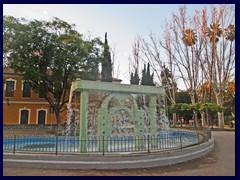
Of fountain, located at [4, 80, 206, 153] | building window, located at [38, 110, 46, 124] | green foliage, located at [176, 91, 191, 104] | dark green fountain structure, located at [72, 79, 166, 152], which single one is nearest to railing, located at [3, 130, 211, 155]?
fountain, located at [4, 80, 206, 153]

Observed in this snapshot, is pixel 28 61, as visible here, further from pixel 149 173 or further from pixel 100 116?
pixel 149 173

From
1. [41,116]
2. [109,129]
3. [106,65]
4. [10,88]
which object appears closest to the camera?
[109,129]

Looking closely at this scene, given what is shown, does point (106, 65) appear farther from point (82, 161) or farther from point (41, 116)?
point (82, 161)

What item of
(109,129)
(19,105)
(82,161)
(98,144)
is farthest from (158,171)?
(19,105)

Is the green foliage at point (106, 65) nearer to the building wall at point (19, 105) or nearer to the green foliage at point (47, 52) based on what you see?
the green foliage at point (47, 52)

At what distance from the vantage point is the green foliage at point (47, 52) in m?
21.6

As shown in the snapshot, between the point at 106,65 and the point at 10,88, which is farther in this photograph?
the point at 10,88

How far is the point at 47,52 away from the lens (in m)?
22.5

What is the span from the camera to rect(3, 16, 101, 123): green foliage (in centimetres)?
2158

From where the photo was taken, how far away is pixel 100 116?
33.4 ft

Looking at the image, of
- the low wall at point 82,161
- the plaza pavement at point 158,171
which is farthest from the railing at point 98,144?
the plaza pavement at point 158,171

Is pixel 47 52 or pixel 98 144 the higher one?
pixel 47 52

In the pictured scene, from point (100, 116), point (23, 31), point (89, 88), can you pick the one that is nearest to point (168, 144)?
point (100, 116)
